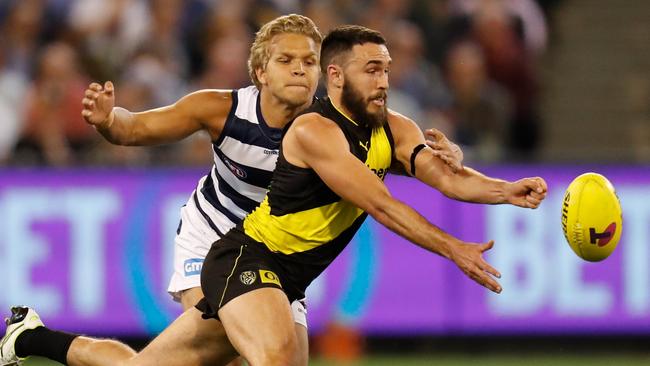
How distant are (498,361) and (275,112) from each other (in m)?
4.35

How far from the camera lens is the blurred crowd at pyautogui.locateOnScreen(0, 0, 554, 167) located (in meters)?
12.0

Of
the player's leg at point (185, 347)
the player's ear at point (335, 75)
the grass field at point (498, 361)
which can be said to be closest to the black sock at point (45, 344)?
the player's leg at point (185, 347)

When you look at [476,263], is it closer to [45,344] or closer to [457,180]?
[457,180]

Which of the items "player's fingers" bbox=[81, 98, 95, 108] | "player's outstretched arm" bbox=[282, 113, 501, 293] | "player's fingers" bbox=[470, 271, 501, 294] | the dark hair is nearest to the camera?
"player's fingers" bbox=[470, 271, 501, 294]

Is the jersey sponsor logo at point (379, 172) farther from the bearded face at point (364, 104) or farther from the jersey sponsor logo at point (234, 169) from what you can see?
the jersey sponsor logo at point (234, 169)

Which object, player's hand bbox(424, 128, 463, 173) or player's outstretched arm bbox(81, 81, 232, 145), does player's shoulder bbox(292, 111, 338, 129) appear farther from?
player's outstretched arm bbox(81, 81, 232, 145)

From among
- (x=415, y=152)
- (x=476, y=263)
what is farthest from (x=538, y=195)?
(x=415, y=152)

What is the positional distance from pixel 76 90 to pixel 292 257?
5.79m

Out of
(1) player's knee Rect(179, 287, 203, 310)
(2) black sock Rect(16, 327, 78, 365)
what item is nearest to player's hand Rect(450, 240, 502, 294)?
(1) player's knee Rect(179, 287, 203, 310)

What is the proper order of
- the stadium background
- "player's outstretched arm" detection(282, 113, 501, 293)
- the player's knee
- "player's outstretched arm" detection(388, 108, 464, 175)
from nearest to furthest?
"player's outstretched arm" detection(282, 113, 501, 293) → "player's outstretched arm" detection(388, 108, 464, 175) → the player's knee → the stadium background

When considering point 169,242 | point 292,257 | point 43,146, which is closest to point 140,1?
point 43,146

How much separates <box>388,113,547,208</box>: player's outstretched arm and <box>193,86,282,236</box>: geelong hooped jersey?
31.3 inches

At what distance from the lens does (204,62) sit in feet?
A: 42.1

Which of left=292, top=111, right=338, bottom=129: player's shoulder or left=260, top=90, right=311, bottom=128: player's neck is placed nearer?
left=292, top=111, right=338, bottom=129: player's shoulder
